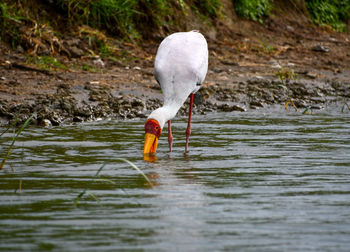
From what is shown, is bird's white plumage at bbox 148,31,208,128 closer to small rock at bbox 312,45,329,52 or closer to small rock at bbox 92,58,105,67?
small rock at bbox 92,58,105,67

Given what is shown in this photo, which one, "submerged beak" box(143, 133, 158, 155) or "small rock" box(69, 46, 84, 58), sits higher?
"small rock" box(69, 46, 84, 58)

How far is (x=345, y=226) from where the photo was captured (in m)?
3.54

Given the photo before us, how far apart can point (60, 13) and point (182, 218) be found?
8764 millimetres

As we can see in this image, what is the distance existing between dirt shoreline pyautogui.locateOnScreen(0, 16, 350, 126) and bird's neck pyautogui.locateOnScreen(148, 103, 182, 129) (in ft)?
6.79

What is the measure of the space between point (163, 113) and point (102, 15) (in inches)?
244

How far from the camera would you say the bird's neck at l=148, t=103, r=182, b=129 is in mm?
6293

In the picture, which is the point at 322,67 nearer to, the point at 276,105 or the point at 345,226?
the point at 276,105

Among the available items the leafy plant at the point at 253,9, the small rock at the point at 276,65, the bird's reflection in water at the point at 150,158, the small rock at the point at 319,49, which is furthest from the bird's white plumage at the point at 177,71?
the leafy plant at the point at 253,9

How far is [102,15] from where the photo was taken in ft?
40.4

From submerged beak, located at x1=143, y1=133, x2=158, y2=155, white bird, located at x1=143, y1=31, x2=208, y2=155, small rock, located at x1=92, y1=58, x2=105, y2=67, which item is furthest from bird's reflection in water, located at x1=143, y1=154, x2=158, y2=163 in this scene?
small rock, located at x1=92, y1=58, x2=105, y2=67

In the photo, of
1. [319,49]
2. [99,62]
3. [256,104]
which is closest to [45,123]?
[99,62]

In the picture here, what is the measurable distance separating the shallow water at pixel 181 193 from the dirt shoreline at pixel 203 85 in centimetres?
135

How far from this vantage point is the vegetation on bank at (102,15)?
10.8m

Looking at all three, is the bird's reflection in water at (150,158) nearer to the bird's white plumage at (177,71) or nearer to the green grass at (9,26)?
the bird's white plumage at (177,71)
